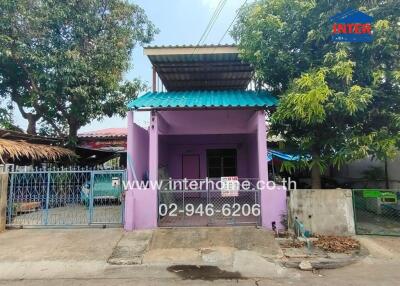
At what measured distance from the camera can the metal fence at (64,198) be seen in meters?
9.05

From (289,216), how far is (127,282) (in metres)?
4.39

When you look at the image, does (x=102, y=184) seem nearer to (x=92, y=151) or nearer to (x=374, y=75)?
(x=92, y=151)

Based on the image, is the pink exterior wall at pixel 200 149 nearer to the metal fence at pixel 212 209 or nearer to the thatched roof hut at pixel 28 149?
the metal fence at pixel 212 209

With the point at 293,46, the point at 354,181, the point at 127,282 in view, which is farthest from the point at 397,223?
the point at 127,282

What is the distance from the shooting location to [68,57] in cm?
1199

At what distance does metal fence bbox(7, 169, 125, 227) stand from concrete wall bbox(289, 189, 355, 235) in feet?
15.3

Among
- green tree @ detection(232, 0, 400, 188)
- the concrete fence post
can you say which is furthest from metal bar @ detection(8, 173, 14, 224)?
green tree @ detection(232, 0, 400, 188)

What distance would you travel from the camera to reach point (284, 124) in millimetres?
9164

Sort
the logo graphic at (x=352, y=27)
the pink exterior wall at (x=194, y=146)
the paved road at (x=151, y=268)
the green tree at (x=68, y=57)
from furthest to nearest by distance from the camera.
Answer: the green tree at (x=68, y=57), the pink exterior wall at (x=194, y=146), the logo graphic at (x=352, y=27), the paved road at (x=151, y=268)

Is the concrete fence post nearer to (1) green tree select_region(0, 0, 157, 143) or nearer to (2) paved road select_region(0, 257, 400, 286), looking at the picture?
(2) paved road select_region(0, 257, 400, 286)

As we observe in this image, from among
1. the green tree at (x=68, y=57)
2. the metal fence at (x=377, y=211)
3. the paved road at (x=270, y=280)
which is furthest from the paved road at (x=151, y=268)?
the green tree at (x=68, y=57)

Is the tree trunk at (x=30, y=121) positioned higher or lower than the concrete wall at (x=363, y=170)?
higher

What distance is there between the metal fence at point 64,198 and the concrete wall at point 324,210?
4.66 metres

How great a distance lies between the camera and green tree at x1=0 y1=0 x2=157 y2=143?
11922 millimetres
